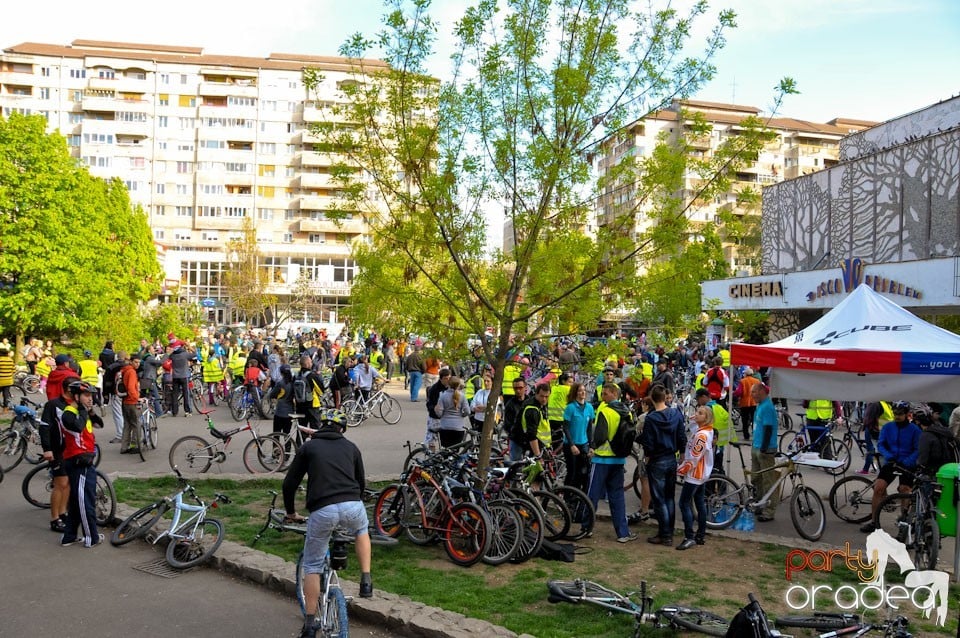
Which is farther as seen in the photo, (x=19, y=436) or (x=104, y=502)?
(x=19, y=436)

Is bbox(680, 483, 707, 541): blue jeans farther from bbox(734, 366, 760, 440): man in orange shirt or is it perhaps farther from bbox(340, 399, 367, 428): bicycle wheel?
bbox(340, 399, 367, 428): bicycle wheel

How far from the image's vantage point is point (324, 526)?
18.7ft

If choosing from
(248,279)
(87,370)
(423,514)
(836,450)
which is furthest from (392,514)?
(248,279)

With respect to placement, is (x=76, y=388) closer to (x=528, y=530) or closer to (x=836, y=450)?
(x=528, y=530)

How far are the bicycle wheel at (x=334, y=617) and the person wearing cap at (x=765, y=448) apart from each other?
6341 millimetres

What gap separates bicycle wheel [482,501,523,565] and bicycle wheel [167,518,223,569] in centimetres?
277

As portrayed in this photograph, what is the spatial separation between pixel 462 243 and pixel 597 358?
212 cm

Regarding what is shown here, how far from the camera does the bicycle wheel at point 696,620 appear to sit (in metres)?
5.85

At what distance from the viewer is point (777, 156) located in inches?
3479

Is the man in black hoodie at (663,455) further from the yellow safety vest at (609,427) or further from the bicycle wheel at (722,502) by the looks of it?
the bicycle wheel at (722,502)

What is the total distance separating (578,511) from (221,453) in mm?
6341

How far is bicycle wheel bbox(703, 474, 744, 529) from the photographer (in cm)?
966

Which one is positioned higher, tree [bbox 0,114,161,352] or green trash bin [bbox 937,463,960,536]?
tree [bbox 0,114,161,352]

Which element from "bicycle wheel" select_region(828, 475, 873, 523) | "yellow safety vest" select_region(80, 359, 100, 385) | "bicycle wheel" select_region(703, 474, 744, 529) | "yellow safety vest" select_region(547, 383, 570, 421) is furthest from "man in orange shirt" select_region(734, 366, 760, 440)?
"yellow safety vest" select_region(80, 359, 100, 385)
